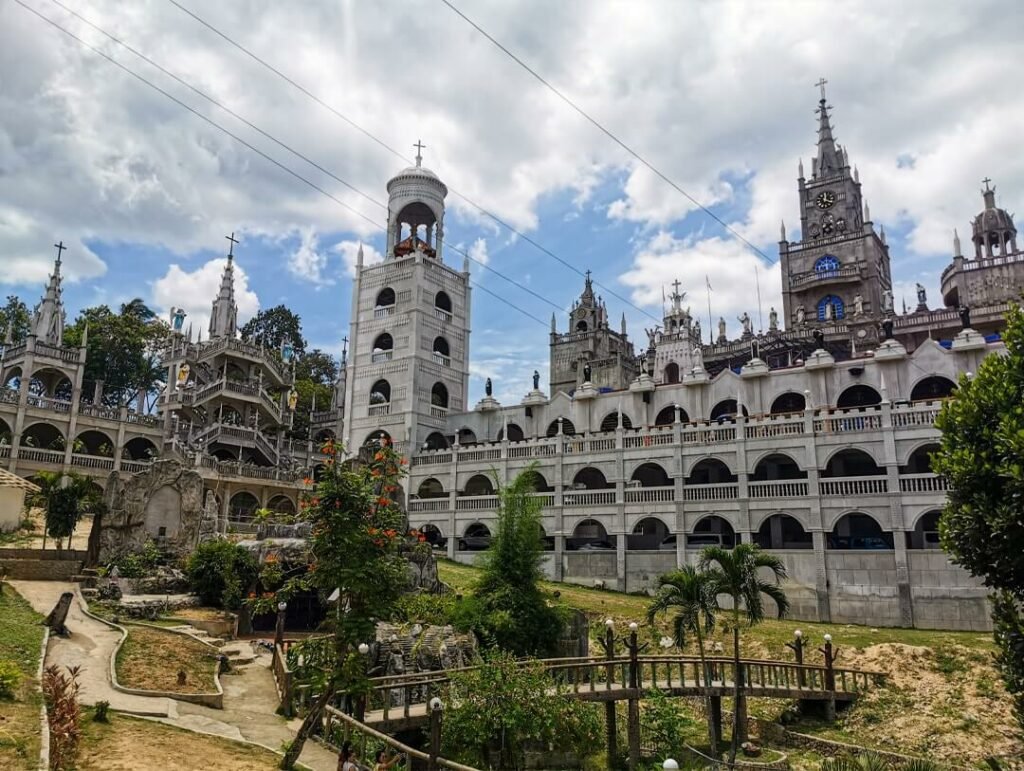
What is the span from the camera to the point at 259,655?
20.8 metres

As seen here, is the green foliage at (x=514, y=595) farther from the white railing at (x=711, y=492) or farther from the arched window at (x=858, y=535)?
the arched window at (x=858, y=535)

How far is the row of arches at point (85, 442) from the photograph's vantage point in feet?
137

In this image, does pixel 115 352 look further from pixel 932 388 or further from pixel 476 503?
pixel 932 388

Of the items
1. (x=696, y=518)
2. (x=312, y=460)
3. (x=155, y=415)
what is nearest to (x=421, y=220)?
(x=312, y=460)

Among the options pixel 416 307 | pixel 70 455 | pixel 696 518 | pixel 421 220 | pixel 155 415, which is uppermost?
pixel 421 220

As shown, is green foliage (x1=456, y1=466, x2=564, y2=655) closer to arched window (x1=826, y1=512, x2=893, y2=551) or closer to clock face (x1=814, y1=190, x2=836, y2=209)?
arched window (x1=826, y1=512, x2=893, y2=551)

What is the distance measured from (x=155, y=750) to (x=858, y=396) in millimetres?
34566

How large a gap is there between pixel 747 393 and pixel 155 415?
37.3m

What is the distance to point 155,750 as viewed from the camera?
37.8 ft

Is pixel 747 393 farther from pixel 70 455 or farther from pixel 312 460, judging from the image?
pixel 70 455

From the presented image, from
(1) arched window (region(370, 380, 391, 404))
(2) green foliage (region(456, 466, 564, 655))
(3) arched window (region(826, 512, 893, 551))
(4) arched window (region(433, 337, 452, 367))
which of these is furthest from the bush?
(4) arched window (region(433, 337, 452, 367))

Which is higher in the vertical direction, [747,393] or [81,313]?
[81,313]

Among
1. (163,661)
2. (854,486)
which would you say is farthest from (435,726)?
(854,486)

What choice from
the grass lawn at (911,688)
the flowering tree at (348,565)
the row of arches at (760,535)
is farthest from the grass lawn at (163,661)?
the row of arches at (760,535)
